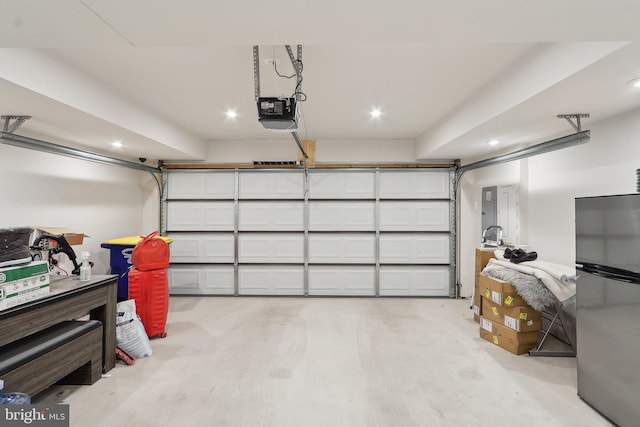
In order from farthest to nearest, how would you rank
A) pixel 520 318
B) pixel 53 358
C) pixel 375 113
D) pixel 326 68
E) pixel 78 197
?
pixel 78 197
pixel 375 113
pixel 520 318
pixel 326 68
pixel 53 358

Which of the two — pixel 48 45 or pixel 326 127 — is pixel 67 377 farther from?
pixel 326 127

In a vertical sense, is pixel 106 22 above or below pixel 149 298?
above

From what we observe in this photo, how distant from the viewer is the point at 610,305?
2.01 m

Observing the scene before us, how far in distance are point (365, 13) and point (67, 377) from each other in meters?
3.47

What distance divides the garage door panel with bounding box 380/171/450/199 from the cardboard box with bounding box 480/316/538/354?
2355 mm

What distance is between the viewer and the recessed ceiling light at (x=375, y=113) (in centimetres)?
346

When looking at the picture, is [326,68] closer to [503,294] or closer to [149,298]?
[503,294]

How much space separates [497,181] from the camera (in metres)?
4.31

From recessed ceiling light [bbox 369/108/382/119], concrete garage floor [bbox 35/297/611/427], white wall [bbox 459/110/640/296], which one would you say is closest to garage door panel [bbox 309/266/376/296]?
concrete garage floor [bbox 35/297/611/427]

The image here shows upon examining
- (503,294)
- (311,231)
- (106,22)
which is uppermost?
(106,22)

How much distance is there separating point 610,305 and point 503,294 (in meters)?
1.06

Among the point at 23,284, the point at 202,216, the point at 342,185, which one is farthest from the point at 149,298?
the point at 342,185

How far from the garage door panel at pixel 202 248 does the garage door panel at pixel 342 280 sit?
1.54 meters

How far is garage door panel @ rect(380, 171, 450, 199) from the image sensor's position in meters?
5.03
